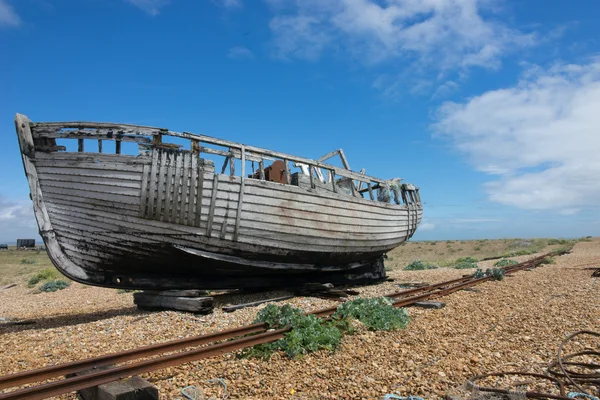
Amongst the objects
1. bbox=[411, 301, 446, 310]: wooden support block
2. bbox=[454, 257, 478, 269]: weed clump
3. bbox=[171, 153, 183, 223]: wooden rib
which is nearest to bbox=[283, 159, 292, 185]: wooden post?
bbox=[171, 153, 183, 223]: wooden rib

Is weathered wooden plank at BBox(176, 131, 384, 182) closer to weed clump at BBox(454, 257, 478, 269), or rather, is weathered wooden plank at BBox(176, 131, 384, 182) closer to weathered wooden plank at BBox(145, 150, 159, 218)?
weathered wooden plank at BBox(145, 150, 159, 218)

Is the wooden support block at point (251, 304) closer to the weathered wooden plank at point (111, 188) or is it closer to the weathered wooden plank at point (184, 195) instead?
the weathered wooden plank at point (184, 195)

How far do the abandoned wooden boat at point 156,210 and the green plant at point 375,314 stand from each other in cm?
295

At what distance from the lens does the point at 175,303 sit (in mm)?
8211

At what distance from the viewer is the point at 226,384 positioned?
420cm

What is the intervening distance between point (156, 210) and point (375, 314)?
4.67 metres

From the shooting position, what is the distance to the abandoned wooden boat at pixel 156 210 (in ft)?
25.5

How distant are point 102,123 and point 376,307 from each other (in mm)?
6263

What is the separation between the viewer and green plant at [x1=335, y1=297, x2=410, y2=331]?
624cm

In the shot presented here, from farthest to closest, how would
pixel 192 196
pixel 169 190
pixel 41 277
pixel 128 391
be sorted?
pixel 41 277 < pixel 192 196 < pixel 169 190 < pixel 128 391

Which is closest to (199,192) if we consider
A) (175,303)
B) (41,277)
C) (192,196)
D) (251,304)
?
(192,196)

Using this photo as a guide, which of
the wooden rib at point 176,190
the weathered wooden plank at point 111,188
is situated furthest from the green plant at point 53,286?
the wooden rib at point 176,190

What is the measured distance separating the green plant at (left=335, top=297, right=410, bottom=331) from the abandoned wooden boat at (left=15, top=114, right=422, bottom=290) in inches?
116

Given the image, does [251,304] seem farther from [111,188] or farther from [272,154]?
[111,188]
